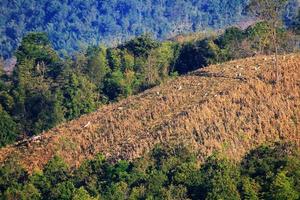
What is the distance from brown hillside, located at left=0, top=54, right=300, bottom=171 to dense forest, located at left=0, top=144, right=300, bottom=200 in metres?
2.16

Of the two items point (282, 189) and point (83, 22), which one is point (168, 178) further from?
point (83, 22)

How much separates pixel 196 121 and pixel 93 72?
27803 millimetres

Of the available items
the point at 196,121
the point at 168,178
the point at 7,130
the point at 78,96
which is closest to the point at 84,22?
the point at 78,96

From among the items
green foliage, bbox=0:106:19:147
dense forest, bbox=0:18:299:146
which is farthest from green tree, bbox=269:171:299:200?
dense forest, bbox=0:18:299:146

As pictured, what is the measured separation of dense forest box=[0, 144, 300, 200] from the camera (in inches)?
1006

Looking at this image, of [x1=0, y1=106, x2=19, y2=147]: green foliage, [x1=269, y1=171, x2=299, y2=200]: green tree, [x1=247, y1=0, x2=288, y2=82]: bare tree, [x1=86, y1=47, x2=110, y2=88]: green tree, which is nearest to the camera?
[x1=269, y1=171, x2=299, y2=200]: green tree

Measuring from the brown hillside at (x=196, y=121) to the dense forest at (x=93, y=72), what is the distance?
11.3 meters

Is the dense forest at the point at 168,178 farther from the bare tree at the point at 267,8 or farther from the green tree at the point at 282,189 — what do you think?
the bare tree at the point at 267,8

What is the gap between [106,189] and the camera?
27.8 meters

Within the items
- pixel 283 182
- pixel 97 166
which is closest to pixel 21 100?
pixel 97 166

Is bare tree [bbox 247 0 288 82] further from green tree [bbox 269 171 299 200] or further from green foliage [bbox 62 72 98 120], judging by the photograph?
green foliage [bbox 62 72 98 120]

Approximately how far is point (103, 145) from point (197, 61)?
2684 cm

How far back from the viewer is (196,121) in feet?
114

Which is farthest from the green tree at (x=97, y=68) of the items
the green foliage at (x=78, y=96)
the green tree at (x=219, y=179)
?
the green tree at (x=219, y=179)
